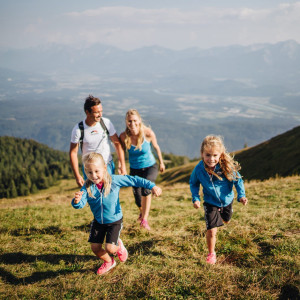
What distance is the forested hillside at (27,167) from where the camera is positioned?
106 m

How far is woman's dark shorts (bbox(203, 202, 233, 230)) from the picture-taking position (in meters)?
5.20

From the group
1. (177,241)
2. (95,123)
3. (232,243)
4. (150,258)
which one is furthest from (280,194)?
(95,123)

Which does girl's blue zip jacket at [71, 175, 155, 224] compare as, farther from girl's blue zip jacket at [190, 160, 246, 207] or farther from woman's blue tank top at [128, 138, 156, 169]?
woman's blue tank top at [128, 138, 156, 169]

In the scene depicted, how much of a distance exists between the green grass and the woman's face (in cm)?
319

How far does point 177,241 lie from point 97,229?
2.52 m

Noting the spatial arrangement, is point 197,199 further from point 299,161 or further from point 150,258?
point 299,161

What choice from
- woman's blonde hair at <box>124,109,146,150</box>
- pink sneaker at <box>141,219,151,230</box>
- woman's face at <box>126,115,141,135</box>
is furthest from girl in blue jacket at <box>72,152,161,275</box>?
pink sneaker at <box>141,219,151,230</box>

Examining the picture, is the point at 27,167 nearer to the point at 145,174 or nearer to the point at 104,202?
the point at 145,174

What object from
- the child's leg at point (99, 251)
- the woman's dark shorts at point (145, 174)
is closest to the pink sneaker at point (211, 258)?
the child's leg at point (99, 251)

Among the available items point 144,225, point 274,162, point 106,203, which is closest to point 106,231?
point 106,203

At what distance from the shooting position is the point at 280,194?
10930mm

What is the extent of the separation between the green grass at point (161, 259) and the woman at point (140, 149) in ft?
3.57

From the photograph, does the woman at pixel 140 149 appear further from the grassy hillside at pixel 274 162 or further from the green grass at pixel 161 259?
the grassy hillside at pixel 274 162

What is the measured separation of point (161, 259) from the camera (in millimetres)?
5461
